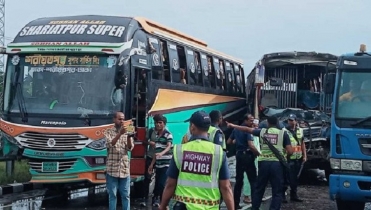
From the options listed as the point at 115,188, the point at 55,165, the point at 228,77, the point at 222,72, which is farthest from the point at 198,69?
the point at 115,188

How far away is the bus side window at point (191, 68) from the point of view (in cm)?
1648

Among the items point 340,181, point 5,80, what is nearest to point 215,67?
point 5,80

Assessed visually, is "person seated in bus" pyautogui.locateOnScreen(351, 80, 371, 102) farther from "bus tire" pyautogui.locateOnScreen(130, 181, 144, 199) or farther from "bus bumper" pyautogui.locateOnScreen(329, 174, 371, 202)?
"bus tire" pyautogui.locateOnScreen(130, 181, 144, 199)

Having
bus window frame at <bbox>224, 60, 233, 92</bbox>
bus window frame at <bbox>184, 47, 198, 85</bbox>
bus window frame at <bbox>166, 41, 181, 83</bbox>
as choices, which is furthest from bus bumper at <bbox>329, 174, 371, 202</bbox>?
bus window frame at <bbox>224, 60, 233, 92</bbox>

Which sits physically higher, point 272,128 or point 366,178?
point 272,128

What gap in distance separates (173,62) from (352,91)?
523 centimetres

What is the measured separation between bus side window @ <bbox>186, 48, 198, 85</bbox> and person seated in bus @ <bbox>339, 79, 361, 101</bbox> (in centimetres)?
575

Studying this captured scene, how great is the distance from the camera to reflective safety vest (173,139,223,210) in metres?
6.00

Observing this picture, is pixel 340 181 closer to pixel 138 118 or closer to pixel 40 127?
pixel 138 118

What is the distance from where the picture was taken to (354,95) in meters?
11.2

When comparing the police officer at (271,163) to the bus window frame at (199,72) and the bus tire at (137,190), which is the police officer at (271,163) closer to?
the bus tire at (137,190)

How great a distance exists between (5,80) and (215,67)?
7.75 m

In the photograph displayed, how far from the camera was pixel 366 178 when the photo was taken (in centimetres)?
1074

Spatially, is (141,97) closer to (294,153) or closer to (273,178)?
(294,153)
